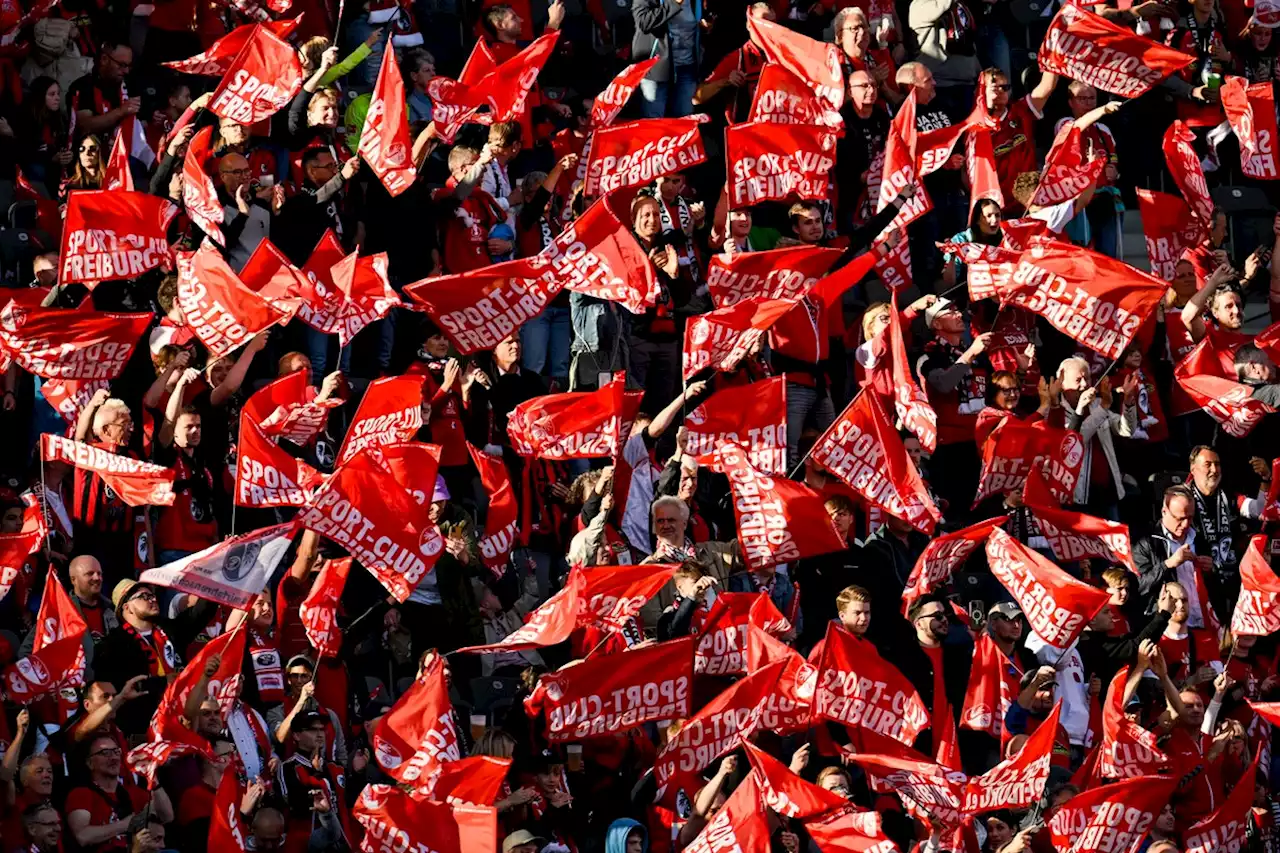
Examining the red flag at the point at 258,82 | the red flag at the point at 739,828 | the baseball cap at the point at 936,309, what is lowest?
the red flag at the point at 739,828

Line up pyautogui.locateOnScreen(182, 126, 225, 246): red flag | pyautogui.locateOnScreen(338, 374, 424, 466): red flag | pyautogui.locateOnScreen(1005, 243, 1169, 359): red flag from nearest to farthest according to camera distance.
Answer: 1. pyautogui.locateOnScreen(338, 374, 424, 466): red flag
2. pyautogui.locateOnScreen(182, 126, 225, 246): red flag
3. pyautogui.locateOnScreen(1005, 243, 1169, 359): red flag

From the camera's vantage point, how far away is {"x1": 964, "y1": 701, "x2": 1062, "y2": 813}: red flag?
14953 mm

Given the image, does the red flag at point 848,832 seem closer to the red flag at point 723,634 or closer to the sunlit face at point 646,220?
the red flag at point 723,634

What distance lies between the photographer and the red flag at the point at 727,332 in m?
16.1

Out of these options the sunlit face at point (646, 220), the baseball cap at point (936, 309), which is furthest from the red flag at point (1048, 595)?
the sunlit face at point (646, 220)

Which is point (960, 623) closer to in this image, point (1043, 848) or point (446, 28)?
point (1043, 848)

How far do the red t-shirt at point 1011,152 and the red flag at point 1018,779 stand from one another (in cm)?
373

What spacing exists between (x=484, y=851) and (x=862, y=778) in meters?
2.14

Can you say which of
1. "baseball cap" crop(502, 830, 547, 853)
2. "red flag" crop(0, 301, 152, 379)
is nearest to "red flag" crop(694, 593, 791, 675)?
"baseball cap" crop(502, 830, 547, 853)

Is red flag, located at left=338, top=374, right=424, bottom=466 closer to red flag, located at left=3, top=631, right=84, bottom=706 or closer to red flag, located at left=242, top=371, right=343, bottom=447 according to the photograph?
red flag, located at left=242, top=371, right=343, bottom=447

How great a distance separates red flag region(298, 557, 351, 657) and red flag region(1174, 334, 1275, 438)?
16.2 feet

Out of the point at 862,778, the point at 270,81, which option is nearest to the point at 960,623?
the point at 862,778

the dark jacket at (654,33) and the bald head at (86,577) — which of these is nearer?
the bald head at (86,577)

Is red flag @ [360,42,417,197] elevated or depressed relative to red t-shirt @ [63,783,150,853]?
elevated
